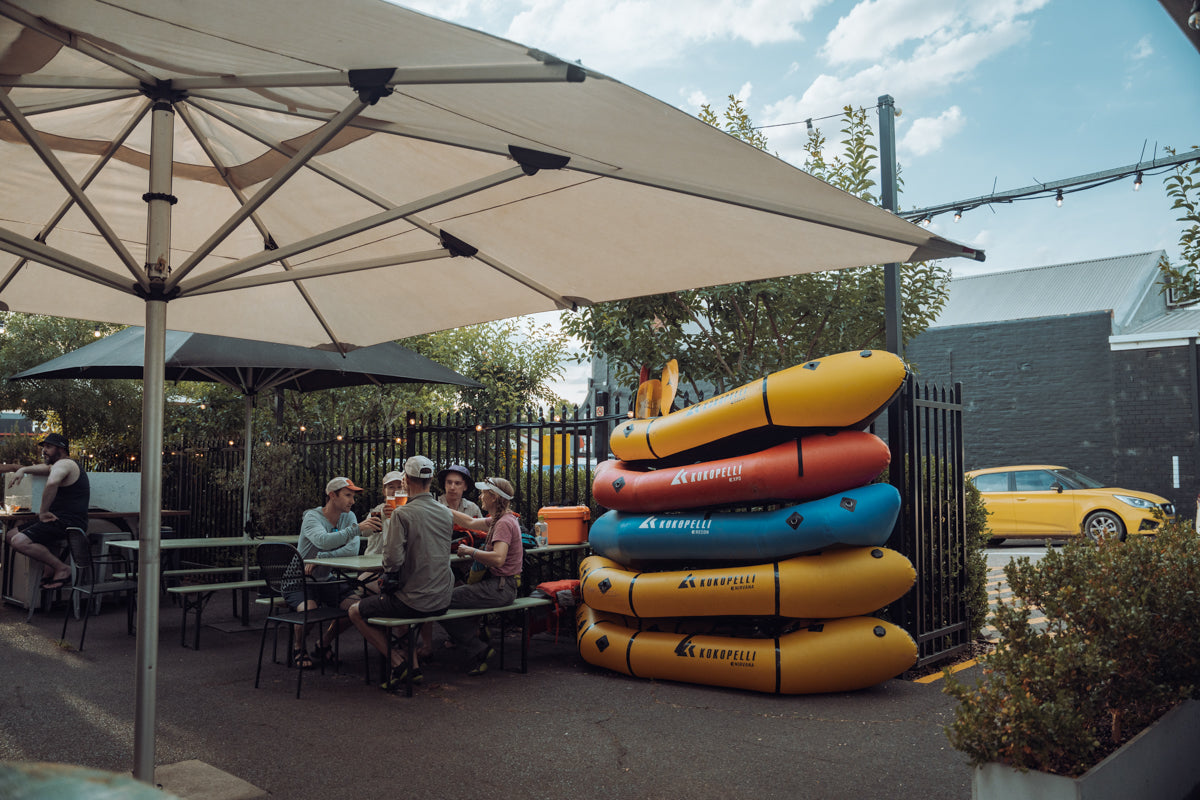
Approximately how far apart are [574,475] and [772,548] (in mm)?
3045

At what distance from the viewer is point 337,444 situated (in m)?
11.0

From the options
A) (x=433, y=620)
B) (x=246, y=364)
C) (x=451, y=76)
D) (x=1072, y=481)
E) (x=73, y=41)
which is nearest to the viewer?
(x=451, y=76)

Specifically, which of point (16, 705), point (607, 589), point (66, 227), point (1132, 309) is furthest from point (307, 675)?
point (1132, 309)

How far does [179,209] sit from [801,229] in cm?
332

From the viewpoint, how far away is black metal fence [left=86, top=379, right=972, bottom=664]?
6797mm

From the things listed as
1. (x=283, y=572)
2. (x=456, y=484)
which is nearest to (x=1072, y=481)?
(x=456, y=484)

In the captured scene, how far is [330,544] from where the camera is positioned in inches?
291

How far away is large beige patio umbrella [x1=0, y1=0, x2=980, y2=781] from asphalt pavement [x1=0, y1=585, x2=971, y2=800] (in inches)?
64.6

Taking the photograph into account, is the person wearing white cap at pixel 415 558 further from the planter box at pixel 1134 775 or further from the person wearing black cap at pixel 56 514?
the person wearing black cap at pixel 56 514

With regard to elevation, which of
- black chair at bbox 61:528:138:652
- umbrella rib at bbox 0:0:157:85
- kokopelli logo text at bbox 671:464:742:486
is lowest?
black chair at bbox 61:528:138:652

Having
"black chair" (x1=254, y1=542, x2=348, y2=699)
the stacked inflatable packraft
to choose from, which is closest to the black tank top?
"black chair" (x1=254, y1=542, x2=348, y2=699)

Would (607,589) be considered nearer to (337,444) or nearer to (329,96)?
(329,96)

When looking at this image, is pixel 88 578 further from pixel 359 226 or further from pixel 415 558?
pixel 359 226

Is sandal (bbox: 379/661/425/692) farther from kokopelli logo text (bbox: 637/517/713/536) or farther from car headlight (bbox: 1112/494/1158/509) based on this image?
car headlight (bbox: 1112/494/1158/509)
